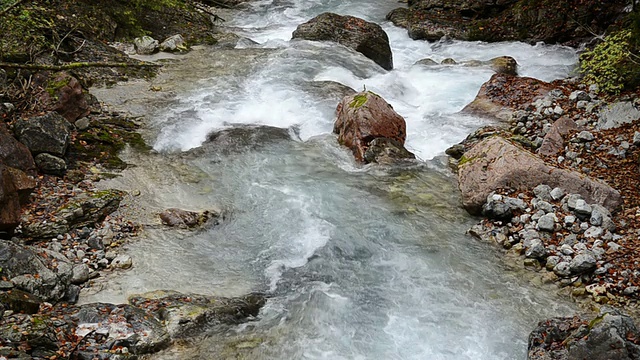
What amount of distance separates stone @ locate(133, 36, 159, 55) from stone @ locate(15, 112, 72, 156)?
7.31m

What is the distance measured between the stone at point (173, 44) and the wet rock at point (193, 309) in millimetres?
11395

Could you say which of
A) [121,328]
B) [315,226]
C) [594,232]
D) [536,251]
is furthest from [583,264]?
[121,328]

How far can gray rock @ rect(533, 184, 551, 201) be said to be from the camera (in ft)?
29.7

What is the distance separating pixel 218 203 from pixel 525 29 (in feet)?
46.1

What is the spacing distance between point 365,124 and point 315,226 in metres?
3.39

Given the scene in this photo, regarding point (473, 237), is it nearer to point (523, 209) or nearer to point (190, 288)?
point (523, 209)

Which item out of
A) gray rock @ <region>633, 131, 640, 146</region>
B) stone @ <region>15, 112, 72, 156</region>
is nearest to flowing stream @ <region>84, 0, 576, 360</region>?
stone @ <region>15, 112, 72, 156</region>

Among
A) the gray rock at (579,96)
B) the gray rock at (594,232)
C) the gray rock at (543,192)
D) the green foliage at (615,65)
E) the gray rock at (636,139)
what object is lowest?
the gray rock at (594,232)

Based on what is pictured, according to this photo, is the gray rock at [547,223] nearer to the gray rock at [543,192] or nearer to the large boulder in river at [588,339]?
the gray rock at [543,192]

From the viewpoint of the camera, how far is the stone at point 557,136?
35.4 feet

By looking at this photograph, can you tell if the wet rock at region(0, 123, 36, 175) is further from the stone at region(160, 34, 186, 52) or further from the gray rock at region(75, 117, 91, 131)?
the stone at region(160, 34, 186, 52)

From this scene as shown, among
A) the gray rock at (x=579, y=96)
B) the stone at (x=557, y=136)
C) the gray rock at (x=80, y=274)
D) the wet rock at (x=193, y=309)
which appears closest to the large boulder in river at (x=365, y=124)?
the stone at (x=557, y=136)

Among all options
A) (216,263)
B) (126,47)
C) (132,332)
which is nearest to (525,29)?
(126,47)

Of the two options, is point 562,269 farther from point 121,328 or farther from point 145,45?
point 145,45
